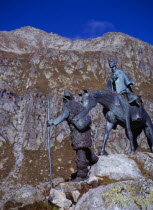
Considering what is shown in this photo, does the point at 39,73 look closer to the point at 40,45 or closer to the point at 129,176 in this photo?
the point at 40,45

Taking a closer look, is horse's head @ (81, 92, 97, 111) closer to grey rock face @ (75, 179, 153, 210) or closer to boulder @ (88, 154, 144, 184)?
boulder @ (88, 154, 144, 184)

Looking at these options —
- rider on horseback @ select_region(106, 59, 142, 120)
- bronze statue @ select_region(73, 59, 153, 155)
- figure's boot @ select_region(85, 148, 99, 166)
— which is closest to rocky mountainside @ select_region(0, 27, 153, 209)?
bronze statue @ select_region(73, 59, 153, 155)

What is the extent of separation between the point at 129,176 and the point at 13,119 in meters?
52.8

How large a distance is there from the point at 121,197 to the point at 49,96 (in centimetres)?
5525

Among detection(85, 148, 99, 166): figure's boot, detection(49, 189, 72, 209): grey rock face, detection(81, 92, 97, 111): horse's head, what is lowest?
detection(49, 189, 72, 209): grey rock face

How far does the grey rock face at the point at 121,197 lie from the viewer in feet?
20.2

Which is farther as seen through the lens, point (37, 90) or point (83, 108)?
point (37, 90)

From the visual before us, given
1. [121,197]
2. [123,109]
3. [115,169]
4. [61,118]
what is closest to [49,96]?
[123,109]

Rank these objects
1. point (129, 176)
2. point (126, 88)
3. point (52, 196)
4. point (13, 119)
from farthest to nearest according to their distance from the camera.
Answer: point (13, 119), point (126, 88), point (129, 176), point (52, 196)

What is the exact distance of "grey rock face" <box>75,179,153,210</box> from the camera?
6156 millimetres

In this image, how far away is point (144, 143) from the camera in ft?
170

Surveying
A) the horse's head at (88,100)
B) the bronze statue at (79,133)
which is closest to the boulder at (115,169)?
the bronze statue at (79,133)

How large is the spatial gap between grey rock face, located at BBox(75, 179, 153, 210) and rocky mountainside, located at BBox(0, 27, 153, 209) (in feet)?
95.4

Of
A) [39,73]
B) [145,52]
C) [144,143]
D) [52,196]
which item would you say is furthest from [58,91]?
[52,196]
